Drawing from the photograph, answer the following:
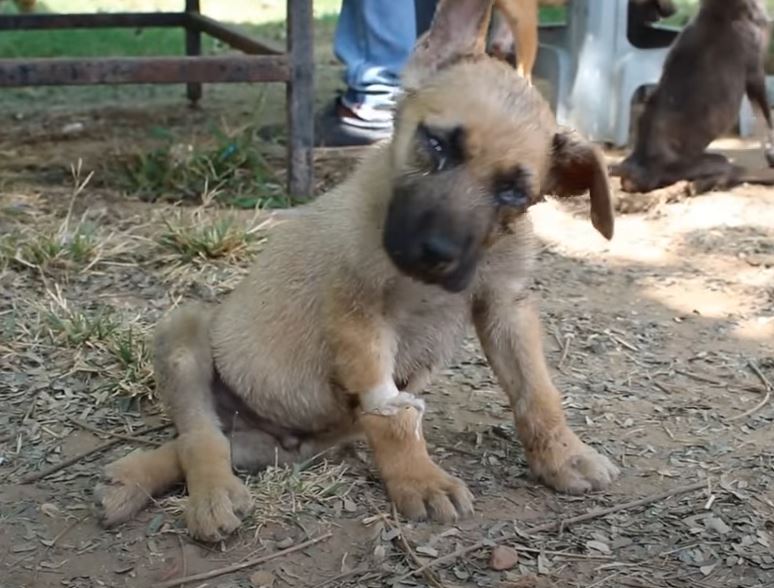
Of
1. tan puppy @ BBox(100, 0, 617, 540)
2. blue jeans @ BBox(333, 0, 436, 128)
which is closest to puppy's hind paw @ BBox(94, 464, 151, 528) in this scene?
tan puppy @ BBox(100, 0, 617, 540)

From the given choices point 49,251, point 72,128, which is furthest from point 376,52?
point 49,251

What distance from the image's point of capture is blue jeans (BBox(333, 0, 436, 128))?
6.12 metres

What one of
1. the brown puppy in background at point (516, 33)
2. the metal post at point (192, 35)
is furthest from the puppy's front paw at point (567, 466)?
the metal post at point (192, 35)

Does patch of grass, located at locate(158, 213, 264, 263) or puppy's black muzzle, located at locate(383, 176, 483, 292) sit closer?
puppy's black muzzle, located at locate(383, 176, 483, 292)

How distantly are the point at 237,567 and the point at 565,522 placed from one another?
768 mm

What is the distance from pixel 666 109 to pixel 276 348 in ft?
10.7

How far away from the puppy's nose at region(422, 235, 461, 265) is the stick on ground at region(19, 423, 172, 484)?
117cm

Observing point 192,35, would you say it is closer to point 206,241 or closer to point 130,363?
point 206,241

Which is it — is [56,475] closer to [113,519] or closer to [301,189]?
[113,519]

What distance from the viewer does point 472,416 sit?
367 centimetres

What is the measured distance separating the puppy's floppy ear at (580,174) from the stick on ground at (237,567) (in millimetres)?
989

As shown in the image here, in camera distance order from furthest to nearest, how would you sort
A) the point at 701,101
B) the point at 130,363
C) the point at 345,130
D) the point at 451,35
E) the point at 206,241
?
the point at 345,130, the point at 701,101, the point at 206,241, the point at 130,363, the point at 451,35

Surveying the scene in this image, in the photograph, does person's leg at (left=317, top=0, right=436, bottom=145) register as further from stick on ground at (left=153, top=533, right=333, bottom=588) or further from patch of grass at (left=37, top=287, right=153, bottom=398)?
stick on ground at (left=153, top=533, right=333, bottom=588)

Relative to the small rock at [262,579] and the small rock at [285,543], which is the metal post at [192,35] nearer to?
the small rock at [285,543]
